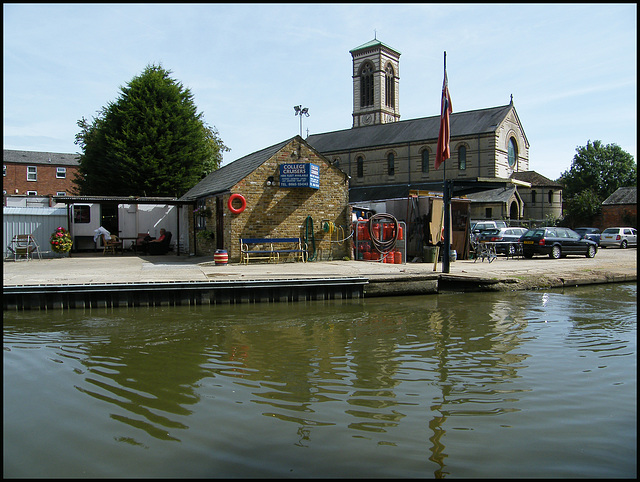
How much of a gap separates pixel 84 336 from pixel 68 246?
13729mm

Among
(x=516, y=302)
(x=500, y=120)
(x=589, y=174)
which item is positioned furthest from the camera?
(x=589, y=174)

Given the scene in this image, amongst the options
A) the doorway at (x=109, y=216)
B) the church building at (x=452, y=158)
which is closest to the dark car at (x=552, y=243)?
the church building at (x=452, y=158)

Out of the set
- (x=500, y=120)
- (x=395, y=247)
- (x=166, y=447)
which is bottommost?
(x=166, y=447)

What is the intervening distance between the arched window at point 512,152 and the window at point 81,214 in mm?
40816

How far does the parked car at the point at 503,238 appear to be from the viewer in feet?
74.1

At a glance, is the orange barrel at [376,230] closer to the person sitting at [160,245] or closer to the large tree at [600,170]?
the person sitting at [160,245]

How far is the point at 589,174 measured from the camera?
68562 millimetres

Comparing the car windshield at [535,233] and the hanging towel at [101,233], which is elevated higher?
the hanging towel at [101,233]

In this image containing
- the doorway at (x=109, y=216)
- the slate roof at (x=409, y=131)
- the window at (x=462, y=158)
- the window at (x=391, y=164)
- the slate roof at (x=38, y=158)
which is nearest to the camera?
the doorway at (x=109, y=216)

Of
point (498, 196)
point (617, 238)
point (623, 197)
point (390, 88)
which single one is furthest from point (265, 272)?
point (390, 88)

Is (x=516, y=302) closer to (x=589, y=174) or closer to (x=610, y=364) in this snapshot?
(x=610, y=364)

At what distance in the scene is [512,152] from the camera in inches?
1973

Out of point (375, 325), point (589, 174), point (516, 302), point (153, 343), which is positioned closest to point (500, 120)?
point (589, 174)

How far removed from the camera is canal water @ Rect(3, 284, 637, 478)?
3.88m
